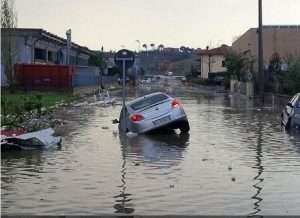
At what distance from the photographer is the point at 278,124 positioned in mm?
23203

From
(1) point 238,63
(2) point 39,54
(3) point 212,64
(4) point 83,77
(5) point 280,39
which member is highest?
(5) point 280,39

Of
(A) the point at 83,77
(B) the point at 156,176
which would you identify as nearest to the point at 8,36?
(A) the point at 83,77

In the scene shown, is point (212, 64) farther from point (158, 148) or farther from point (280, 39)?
point (158, 148)

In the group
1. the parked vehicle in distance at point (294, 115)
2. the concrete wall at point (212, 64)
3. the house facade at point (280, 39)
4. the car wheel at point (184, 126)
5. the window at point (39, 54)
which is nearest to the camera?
the car wheel at point (184, 126)

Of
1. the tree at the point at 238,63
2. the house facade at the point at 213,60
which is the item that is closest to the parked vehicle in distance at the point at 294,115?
the tree at the point at 238,63

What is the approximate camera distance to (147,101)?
744 inches

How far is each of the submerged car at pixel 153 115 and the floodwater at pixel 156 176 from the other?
40 cm

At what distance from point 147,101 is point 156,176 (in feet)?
26.7

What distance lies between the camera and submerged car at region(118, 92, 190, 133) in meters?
18.4

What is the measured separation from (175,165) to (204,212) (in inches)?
170

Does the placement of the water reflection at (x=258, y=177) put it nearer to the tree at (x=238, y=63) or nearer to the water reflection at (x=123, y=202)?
the water reflection at (x=123, y=202)

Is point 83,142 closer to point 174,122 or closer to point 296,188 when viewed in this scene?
point 174,122

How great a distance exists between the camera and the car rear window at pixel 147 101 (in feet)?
61.4

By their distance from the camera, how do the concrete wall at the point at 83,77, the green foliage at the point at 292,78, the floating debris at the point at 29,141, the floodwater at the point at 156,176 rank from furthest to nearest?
the concrete wall at the point at 83,77
the green foliage at the point at 292,78
the floating debris at the point at 29,141
the floodwater at the point at 156,176
